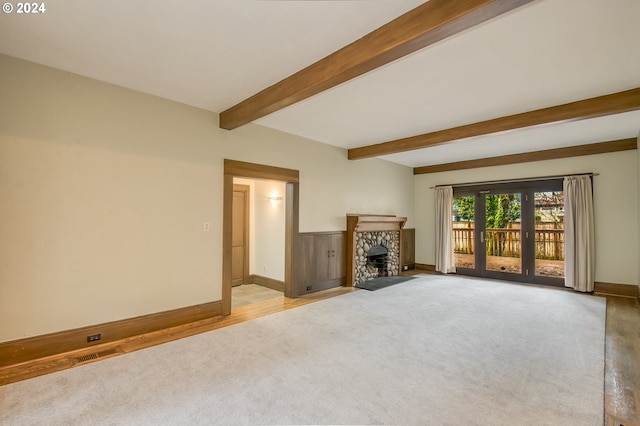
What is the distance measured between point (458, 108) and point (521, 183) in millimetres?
3801

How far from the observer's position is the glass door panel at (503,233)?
666 cm

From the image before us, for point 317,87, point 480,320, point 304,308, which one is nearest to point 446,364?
point 480,320

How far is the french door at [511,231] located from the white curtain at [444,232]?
248 mm

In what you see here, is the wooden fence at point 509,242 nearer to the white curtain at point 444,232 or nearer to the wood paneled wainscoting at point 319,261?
the white curtain at point 444,232

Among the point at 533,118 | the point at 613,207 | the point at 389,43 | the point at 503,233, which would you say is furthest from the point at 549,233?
the point at 389,43

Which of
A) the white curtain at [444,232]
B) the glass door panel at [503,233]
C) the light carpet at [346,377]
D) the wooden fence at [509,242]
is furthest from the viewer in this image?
the white curtain at [444,232]

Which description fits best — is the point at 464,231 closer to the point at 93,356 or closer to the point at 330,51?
the point at 330,51

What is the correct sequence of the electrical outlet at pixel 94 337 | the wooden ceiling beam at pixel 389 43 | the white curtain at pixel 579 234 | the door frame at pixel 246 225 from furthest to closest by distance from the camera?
1. the door frame at pixel 246 225
2. the white curtain at pixel 579 234
3. the electrical outlet at pixel 94 337
4. the wooden ceiling beam at pixel 389 43

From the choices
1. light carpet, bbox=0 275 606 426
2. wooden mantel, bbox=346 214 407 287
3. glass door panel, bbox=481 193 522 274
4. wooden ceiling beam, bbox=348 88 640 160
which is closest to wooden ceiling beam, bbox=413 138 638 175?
glass door panel, bbox=481 193 522 274

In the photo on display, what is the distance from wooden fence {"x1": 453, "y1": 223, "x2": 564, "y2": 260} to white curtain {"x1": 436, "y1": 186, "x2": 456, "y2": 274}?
315 millimetres

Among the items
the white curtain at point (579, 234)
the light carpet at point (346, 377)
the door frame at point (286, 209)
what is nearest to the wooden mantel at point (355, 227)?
the door frame at point (286, 209)

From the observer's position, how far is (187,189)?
3.86 m

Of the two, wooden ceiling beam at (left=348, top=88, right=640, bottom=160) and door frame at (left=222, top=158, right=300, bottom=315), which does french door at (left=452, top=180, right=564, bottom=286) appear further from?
door frame at (left=222, top=158, right=300, bottom=315)

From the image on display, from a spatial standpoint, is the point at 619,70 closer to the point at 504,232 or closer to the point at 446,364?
the point at 446,364
